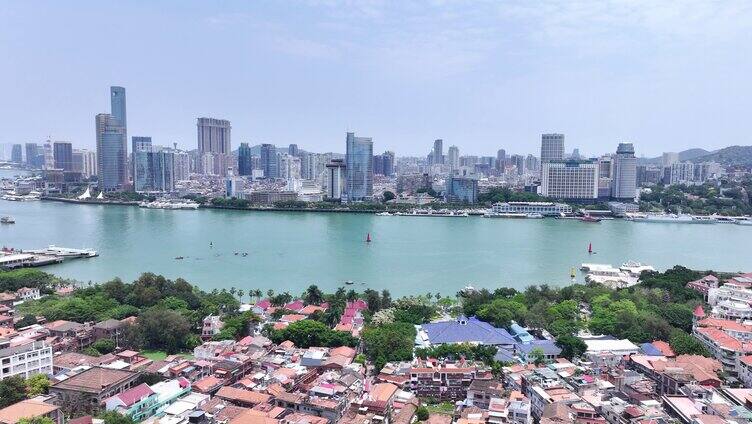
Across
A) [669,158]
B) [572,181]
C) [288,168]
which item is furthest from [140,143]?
[669,158]

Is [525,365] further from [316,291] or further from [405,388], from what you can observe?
[316,291]

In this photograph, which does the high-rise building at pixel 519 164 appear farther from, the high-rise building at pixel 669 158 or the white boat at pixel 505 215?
the white boat at pixel 505 215

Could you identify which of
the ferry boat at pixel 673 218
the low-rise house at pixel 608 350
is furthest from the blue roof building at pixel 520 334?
the ferry boat at pixel 673 218

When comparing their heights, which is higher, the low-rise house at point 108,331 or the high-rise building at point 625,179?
the high-rise building at point 625,179

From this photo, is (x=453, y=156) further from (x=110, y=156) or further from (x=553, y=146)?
(x=110, y=156)

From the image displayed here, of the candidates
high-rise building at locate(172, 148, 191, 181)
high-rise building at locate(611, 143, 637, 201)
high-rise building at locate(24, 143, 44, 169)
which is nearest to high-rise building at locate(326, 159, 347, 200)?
high-rise building at locate(172, 148, 191, 181)

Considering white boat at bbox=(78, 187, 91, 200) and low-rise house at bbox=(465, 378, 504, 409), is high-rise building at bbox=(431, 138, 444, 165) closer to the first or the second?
white boat at bbox=(78, 187, 91, 200)

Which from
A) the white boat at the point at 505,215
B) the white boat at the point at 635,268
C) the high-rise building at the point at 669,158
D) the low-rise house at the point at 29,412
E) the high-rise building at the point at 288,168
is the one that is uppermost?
the high-rise building at the point at 669,158

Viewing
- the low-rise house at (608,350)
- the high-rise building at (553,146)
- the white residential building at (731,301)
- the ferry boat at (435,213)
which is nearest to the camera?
the low-rise house at (608,350)
